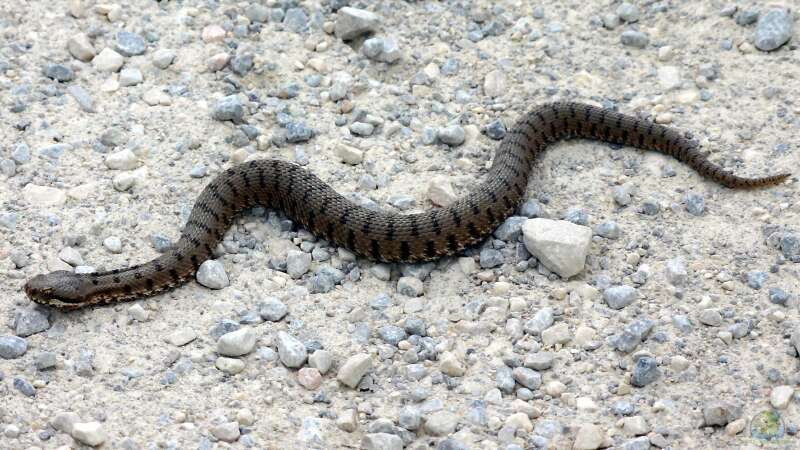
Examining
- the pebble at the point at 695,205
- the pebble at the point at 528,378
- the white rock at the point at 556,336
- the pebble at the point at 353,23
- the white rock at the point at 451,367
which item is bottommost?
the white rock at the point at 451,367

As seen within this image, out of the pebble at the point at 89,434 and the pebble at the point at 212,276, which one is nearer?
the pebble at the point at 89,434

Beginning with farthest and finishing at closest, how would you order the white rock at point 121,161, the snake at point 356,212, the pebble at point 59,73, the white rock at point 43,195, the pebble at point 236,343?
the pebble at point 59,73
the white rock at point 121,161
the white rock at point 43,195
the snake at point 356,212
the pebble at point 236,343

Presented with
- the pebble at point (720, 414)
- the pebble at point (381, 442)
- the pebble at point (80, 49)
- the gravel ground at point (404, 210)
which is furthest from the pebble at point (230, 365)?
the pebble at point (80, 49)

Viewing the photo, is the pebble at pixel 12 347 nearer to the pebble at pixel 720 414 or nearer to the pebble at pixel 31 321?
the pebble at pixel 31 321

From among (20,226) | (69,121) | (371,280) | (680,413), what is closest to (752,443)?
(680,413)

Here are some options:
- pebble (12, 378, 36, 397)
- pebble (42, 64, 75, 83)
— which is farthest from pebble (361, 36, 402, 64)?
pebble (12, 378, 36, 397)

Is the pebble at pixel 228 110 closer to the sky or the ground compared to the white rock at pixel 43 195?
closer to the sky

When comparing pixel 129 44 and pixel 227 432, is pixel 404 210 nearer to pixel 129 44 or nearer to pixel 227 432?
pixel 227 432
